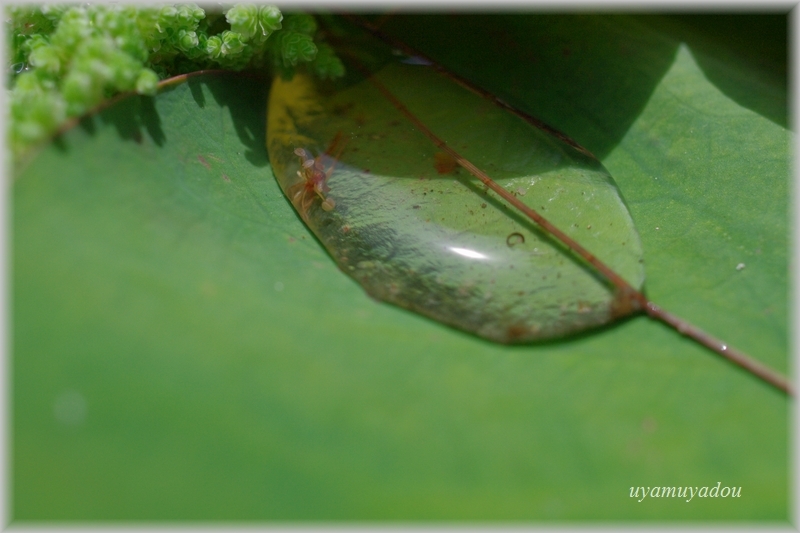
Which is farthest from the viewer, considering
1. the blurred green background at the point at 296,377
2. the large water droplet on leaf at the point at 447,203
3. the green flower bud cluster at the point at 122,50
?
the large water droplet on leaf at the point at 447,203

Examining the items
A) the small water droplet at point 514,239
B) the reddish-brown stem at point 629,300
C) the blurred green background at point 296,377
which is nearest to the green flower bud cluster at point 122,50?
the blurred green background at point 296,377

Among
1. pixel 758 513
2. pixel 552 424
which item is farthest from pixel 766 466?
pixel 552 424

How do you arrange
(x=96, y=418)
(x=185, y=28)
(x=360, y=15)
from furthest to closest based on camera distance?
(x=360, y=15)
(x=185, y=28)
(x=96, y=418)

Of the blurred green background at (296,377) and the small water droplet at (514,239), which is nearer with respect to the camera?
the blurred green background at (296,377)

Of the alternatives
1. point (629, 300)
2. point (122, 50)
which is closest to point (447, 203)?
point (629, 300)

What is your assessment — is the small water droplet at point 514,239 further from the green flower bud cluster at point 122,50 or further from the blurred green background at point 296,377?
the green flower bud cluster at point 122,50

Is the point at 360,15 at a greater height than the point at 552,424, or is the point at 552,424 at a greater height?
the point at 360,15

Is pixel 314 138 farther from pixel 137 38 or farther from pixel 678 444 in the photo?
pixel 678 444

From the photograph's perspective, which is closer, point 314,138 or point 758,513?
point 758,513
